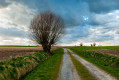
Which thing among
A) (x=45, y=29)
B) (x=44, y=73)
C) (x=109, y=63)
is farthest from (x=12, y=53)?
(x=109, y=63)

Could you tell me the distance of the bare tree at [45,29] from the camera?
1594 inches

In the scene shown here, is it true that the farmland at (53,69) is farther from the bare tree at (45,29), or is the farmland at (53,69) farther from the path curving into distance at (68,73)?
the bare tree at (45,29)

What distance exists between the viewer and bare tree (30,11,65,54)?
4050 cm

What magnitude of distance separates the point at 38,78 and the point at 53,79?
148cm

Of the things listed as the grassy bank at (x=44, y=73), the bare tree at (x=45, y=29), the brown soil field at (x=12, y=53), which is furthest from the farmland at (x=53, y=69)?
the bare tree at (x=45, y=29)

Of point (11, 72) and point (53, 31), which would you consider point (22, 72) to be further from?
point (53, 31)

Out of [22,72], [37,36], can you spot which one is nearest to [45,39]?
[37,36]

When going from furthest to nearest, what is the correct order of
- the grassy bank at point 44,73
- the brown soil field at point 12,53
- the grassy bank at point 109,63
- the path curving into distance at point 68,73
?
1. the brown soil field at point 12,53
2. the grassy bank at point 109,63
3. the grassy bank at point 44,73
4. the path curving into distance at point 68,73

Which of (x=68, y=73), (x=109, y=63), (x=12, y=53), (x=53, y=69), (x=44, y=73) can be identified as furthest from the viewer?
(x=12, y=53)

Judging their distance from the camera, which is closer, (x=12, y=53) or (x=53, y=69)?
(x=53, y=69)

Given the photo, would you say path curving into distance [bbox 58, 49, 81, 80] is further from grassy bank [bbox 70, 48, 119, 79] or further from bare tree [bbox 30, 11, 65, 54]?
bare tree [bbox 30, 11, 65, 54]

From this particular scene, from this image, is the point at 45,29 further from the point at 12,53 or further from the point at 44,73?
the point at 44,73

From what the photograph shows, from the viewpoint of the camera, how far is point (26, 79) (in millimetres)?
10977

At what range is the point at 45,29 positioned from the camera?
40.9 meters
